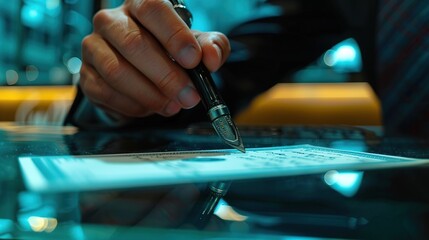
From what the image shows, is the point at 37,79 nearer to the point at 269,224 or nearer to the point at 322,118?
the point at 322,118

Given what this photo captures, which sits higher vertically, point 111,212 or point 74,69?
point 111,212

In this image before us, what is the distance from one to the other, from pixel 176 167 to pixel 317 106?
1.16 m

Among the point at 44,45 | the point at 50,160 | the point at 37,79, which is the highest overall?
→ the point at 50,160

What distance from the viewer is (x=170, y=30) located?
1.07 ft

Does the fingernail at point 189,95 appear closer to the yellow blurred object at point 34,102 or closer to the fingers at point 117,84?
the fingers at point 117,84

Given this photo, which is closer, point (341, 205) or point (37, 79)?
point (341, 205)

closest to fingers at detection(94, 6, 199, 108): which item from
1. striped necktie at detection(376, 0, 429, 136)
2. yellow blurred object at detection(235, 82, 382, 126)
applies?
striped necktie at detection(376, 0, 429, 136)

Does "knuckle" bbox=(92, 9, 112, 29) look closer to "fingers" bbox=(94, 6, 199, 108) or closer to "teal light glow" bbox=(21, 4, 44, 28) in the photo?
"fingers" bbox=(94, 6, 199, 108)

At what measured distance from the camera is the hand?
0.32 meters

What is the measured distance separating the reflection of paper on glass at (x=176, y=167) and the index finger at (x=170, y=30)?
0.32 ft

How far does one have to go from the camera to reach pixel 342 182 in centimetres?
16

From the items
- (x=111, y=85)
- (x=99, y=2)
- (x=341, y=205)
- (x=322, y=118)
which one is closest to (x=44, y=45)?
(x=99, y=2)

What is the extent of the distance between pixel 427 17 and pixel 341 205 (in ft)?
1.54

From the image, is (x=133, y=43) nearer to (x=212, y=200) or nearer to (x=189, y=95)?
(x=189, y=95)
